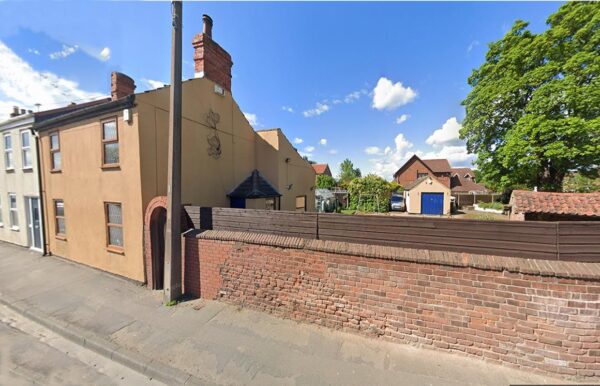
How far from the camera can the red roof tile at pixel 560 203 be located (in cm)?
502

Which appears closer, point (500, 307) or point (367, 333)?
point (500, 307)

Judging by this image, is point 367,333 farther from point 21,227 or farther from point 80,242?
point 21,227

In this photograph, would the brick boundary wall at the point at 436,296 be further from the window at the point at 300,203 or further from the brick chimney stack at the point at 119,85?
the window at the point at 300,203

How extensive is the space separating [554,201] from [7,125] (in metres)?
19.3

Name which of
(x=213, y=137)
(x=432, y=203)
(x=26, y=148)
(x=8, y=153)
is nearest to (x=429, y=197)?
(x=432, y=203)

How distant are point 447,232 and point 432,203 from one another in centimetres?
2525

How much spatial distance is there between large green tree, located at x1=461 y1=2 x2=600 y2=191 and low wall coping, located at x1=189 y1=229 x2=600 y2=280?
11.9 m

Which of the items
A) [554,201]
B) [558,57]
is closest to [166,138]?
[554,201]

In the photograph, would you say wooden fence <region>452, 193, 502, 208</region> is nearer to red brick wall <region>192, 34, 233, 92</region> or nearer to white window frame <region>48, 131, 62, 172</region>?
red brick wall <region>192, 34, 233, 92</region>

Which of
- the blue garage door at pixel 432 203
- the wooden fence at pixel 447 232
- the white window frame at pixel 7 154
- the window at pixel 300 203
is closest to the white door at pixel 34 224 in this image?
the white window frame at pixel 7 154

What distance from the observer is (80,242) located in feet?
25.1

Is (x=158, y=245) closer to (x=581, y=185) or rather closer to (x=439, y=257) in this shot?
(x=439, y=257)

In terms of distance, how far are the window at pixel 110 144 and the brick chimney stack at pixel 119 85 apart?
5.26ft

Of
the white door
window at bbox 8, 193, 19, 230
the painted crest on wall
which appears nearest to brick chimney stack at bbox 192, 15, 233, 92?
the painted crest on wall
